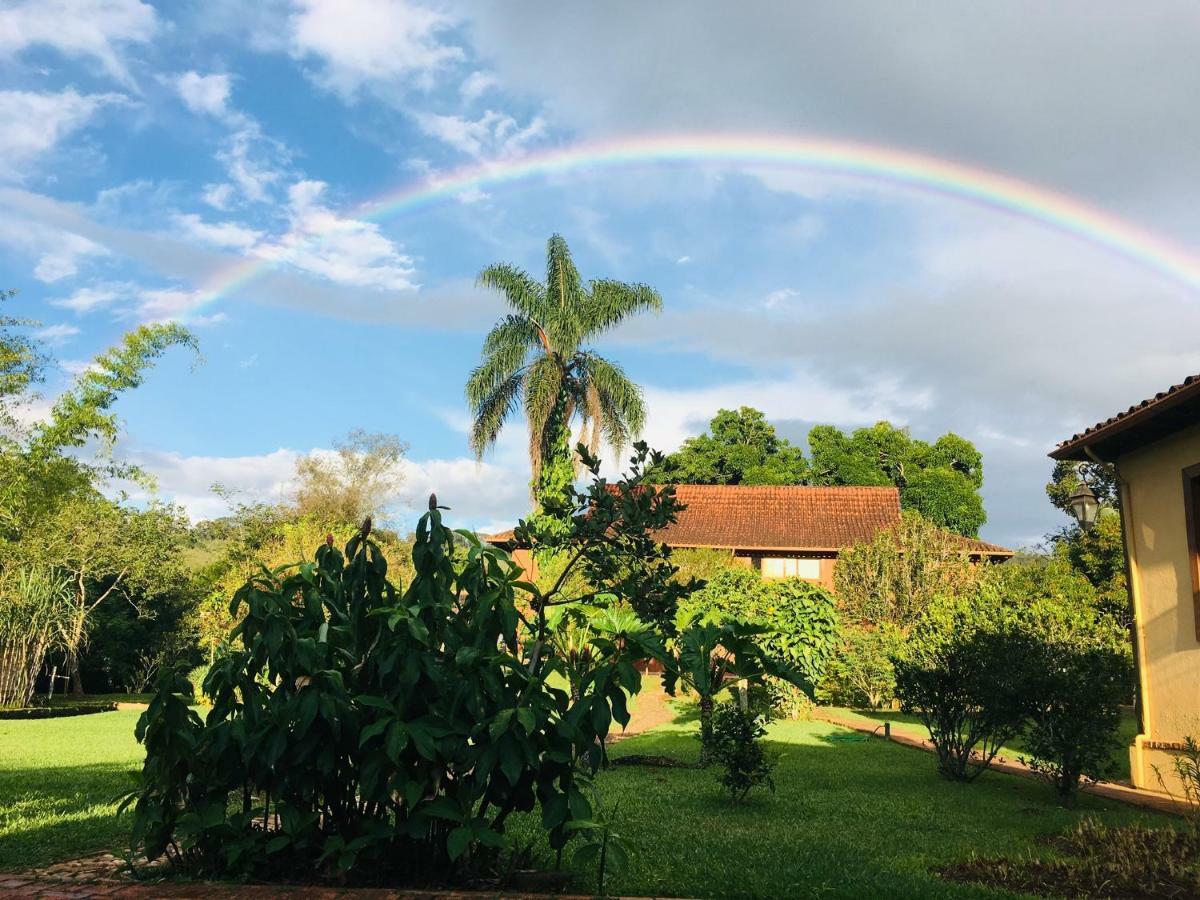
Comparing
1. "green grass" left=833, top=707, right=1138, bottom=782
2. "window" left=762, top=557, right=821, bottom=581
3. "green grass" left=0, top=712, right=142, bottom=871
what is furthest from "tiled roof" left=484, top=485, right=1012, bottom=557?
"green grass" left=0, top=712, right=142, bottom=871

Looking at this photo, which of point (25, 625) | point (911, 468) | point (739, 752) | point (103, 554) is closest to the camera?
point (739, 752)

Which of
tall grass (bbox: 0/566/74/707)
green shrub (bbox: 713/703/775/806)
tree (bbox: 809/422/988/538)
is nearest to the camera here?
green shrub (bbox: 713/703/775/806)

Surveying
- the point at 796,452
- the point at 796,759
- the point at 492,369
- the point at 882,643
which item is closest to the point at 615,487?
the point at 796,759

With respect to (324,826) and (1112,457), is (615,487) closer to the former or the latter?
(324,826)

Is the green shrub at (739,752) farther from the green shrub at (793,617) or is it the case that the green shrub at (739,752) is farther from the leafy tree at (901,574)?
the leafy tree at (901,574)

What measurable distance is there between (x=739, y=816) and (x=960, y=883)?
2565 mm

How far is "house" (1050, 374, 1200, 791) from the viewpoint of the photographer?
359 inches

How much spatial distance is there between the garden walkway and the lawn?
14.2 inches

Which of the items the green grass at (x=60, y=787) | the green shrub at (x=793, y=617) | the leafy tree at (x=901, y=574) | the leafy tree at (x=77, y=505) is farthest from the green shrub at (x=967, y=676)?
the leafy tree at (x=77, y=505)

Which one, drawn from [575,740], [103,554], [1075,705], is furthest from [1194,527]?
[103,554]

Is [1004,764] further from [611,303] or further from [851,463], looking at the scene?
[851,463]

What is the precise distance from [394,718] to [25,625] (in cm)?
1983

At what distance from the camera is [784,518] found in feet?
108

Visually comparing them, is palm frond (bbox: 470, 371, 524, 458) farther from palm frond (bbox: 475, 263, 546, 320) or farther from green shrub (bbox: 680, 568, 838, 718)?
green shrub (bbox: 680, 568, 838, 718)
